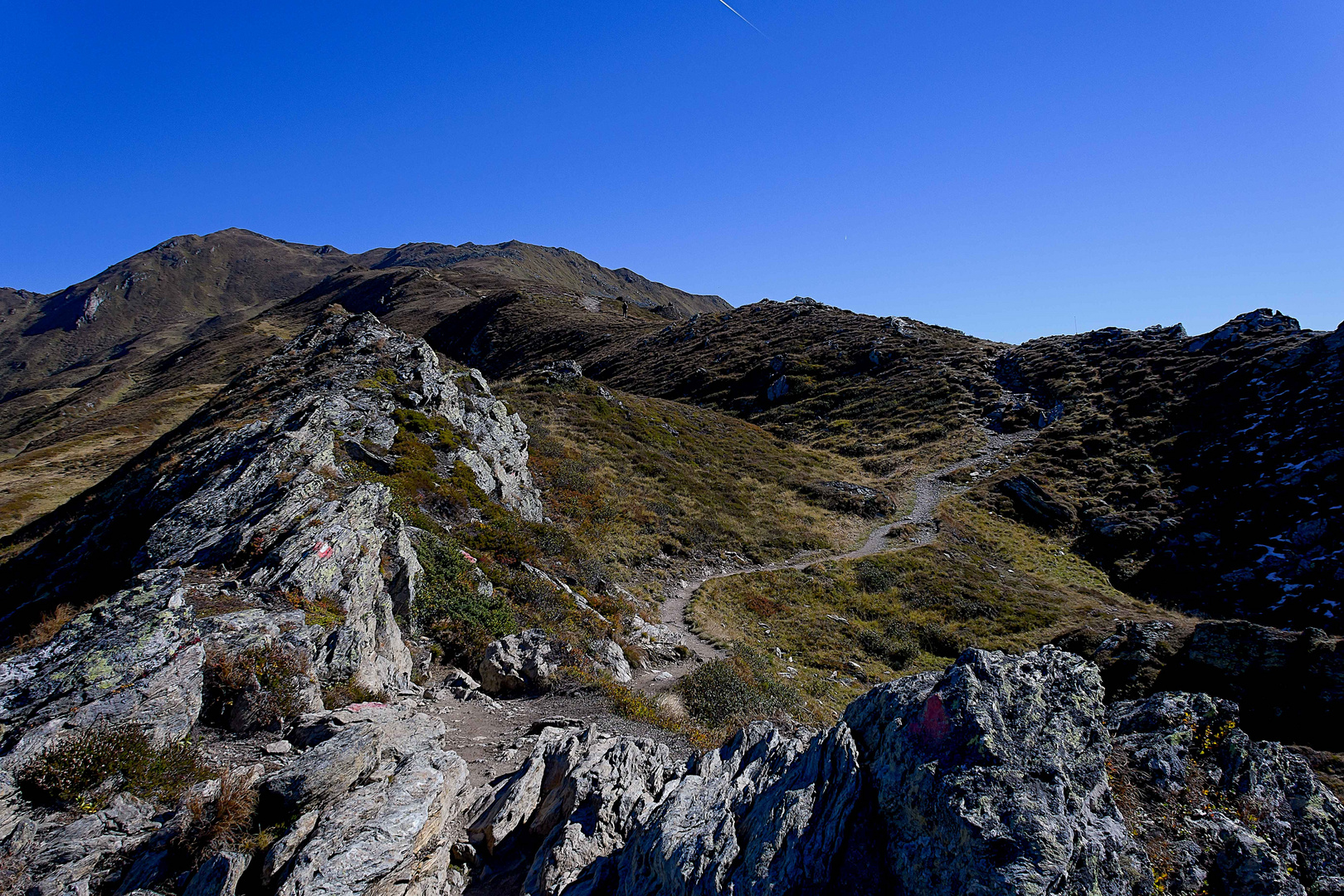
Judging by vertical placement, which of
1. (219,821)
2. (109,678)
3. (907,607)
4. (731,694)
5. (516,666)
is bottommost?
(907,607)

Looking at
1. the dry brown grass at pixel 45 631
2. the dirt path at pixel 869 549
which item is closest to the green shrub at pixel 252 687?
the dry brown grass at pixel 45 631

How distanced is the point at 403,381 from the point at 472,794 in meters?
22.6

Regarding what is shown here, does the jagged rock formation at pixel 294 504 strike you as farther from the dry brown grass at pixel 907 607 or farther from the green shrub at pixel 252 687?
the dry brown grass at pixel 907 607

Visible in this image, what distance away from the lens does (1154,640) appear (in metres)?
17.0

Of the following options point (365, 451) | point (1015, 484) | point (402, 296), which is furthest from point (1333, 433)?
point (402, 296)

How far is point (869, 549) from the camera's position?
3519 cm

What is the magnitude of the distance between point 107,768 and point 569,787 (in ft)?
20.3

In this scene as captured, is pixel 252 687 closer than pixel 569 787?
No

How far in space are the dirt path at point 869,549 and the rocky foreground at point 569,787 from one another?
22.6ft

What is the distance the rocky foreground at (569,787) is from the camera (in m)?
6.00

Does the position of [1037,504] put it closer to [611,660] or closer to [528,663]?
[611,660]

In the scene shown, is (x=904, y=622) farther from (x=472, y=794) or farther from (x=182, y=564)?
(x=182, y=564)

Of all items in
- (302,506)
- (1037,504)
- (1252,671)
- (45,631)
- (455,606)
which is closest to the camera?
(45,631)

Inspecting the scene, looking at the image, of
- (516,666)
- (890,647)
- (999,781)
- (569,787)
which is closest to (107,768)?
(569,787)
